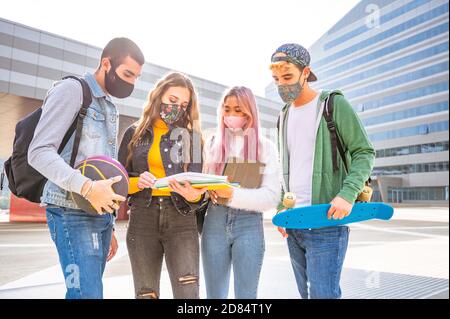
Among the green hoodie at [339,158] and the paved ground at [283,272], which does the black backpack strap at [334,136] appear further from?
the paved ground at [283,272]

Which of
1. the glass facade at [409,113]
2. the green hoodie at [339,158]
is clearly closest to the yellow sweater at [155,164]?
the green hoodie at [339,158]

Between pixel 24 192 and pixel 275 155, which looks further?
pixel 275 155

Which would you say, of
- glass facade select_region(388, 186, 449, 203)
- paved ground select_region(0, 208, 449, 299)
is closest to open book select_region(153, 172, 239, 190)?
paved ground select_region(0, 208, 449, 299)

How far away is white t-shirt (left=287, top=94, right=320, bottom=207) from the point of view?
1.97 metres

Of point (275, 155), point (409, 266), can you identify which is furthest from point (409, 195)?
point (275, 155)

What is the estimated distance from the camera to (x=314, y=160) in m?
1.92

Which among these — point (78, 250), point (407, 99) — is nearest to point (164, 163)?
point (78, 250)

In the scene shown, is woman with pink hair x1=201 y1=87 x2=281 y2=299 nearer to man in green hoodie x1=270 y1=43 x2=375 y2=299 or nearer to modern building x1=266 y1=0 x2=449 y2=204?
man in green hoodie x1=270 y1=43 x2=375 y2=299

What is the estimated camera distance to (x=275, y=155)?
6.97 ft

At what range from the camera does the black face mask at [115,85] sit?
1.89 metres

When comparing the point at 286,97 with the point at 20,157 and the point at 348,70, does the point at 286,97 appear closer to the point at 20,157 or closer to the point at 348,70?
the point at 20,157

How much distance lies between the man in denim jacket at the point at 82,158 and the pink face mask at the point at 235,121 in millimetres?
571

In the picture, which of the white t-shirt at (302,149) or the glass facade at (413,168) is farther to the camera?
the glass facade at (413,168)
